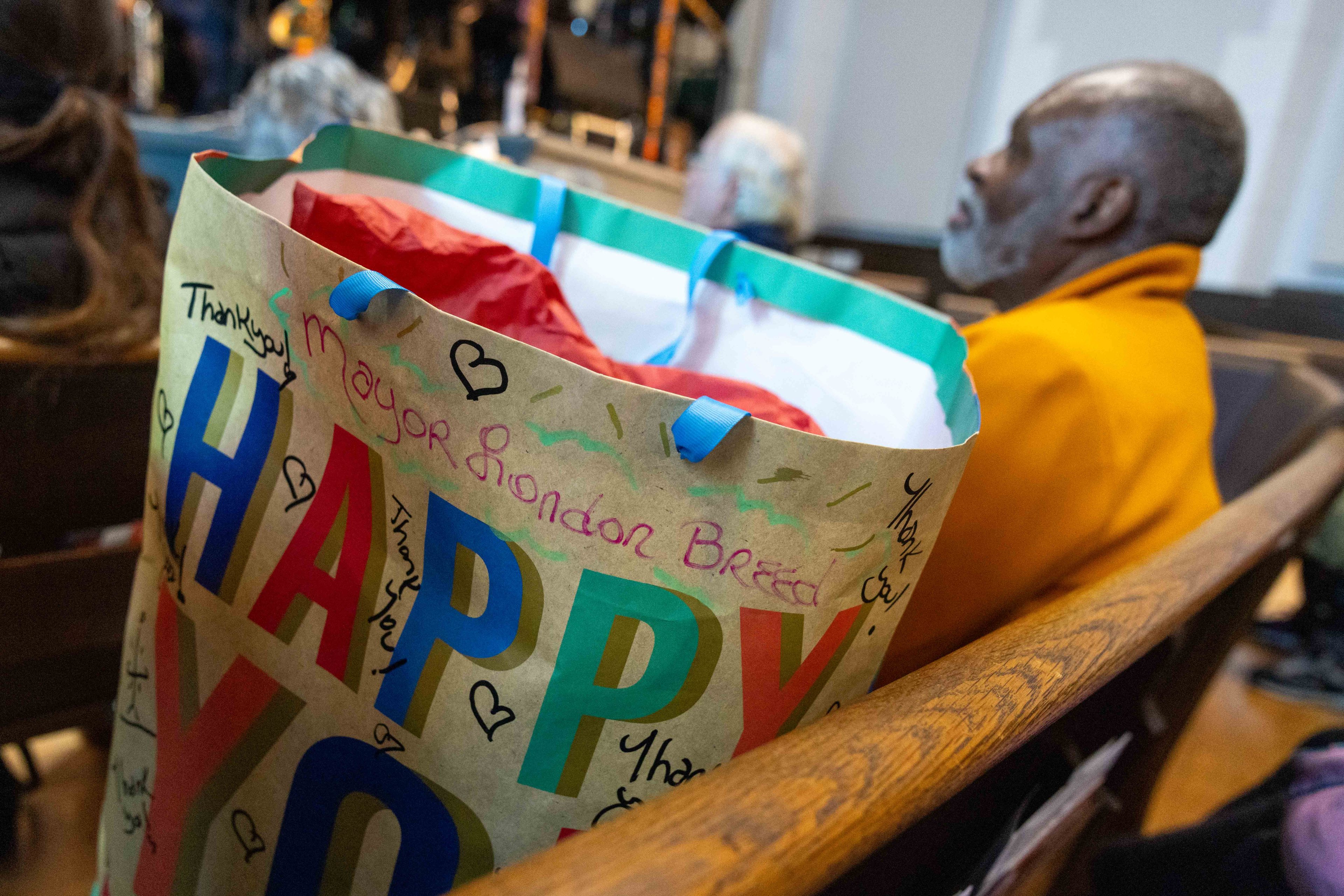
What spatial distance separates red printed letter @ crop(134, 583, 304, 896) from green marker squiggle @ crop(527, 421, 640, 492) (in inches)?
9.4

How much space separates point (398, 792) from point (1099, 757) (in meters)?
0.62

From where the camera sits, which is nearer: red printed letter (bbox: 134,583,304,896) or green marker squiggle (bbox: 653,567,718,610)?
green marker squiggle (bbox: 653,567,718,610)

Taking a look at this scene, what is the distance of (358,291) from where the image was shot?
0.39 meters

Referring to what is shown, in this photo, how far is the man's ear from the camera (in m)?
0.98

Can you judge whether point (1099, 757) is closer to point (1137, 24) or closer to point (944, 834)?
point (944, 834)

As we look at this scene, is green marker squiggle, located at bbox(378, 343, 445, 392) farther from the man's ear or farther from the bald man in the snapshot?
the man's ear

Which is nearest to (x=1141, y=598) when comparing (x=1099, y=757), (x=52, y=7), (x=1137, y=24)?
(x=1099, y=757)

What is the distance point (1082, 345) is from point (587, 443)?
2.03 ft

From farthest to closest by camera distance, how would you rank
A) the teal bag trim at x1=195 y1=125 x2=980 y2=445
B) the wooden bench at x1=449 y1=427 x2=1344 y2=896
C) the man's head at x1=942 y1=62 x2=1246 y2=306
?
the man's head at x1=942 y1=62 x2=1246 y2=306
the teal bag trim at x1=195 y1=125 x2=980 y2=445
the wooden bench at x1=449 y1=427 x2=1344 y2=896

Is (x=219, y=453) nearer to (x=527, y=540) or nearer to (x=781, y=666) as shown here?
(x=527, y=540)

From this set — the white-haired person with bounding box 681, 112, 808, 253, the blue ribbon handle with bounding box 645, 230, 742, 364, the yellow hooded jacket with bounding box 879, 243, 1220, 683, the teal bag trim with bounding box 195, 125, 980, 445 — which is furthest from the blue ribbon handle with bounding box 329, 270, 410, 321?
the white-haired person with bounding box 681, 112, 808, 253

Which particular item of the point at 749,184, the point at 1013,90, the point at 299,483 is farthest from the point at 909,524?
the point at 1013,90

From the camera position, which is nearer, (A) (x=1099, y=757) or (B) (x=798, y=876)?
(B) (x=798, y=876)

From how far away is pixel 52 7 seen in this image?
0.97 m
